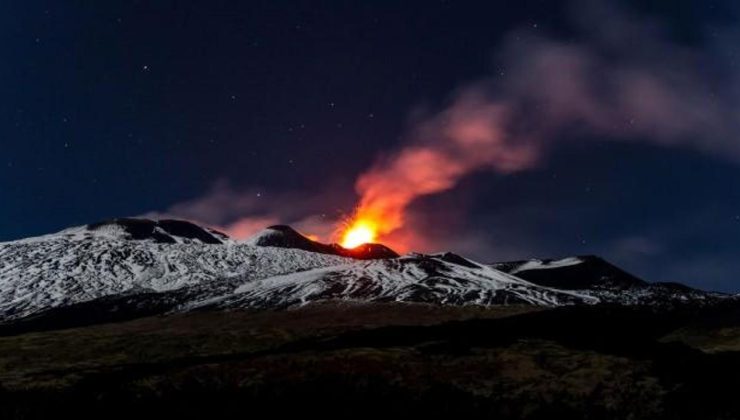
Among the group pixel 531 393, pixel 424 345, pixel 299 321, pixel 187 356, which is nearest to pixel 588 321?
pixel 424 345

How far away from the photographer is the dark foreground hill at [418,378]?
62125 mm

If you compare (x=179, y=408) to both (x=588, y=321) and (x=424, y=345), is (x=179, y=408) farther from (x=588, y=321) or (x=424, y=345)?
(x=588, y=321)

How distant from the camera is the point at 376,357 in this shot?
266 feet

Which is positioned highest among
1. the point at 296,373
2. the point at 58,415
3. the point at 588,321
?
the point at 588,321

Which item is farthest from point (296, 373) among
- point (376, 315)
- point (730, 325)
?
point (730, 325)

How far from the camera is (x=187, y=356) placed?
9575 centimetres

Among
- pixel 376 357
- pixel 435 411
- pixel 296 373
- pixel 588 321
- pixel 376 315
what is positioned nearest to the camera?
pixel 435 411

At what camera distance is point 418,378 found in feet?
229

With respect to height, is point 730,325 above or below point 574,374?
above

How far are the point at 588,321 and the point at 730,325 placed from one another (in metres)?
99.6

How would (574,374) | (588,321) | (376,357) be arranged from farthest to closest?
1. (588,321)
2. (376,357)
3. (574,374)

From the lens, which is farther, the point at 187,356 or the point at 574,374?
the point at 187,356

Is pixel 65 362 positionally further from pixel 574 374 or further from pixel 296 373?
pixel 574 374

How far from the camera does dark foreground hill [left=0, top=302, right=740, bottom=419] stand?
204 ft
